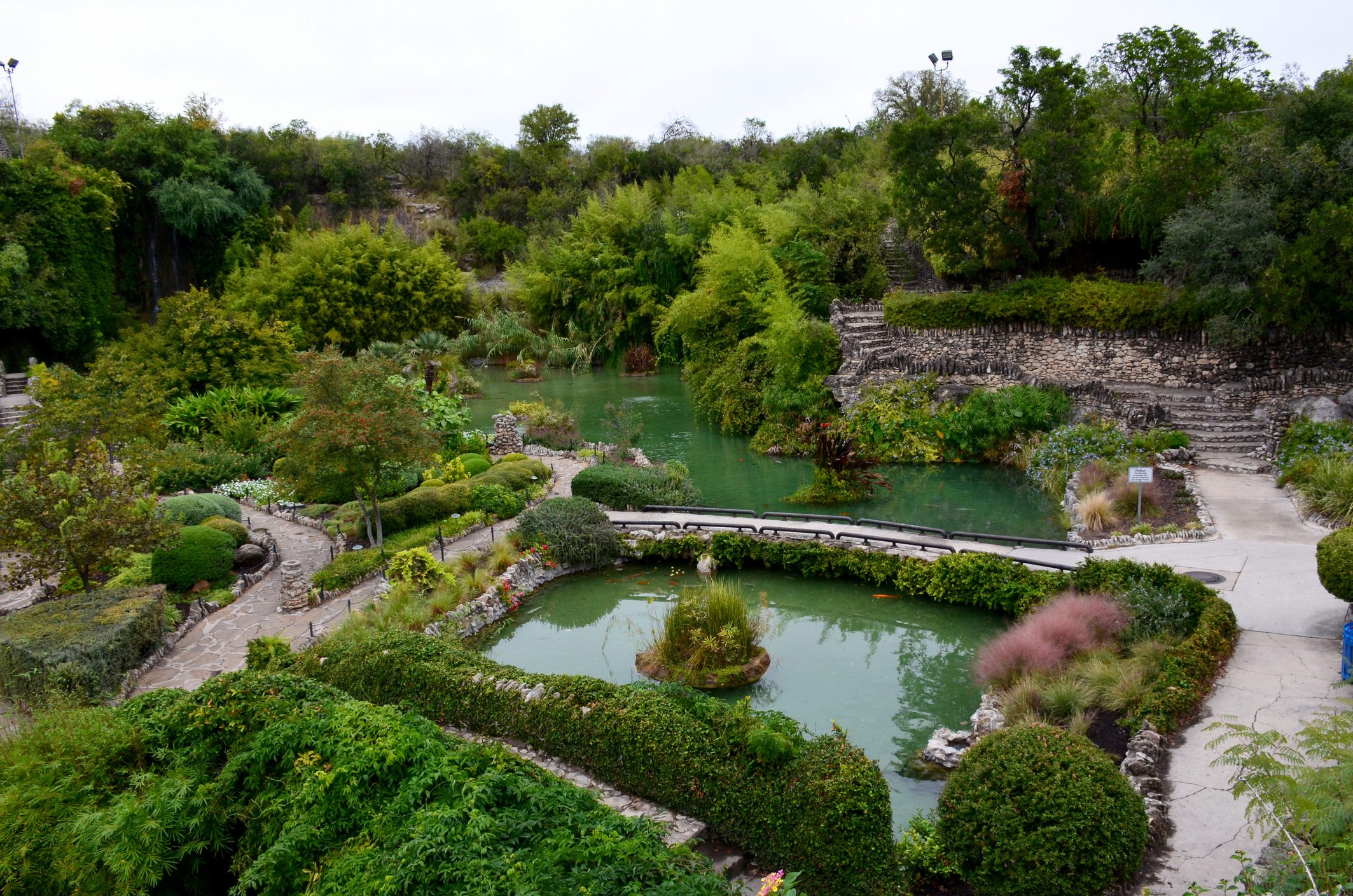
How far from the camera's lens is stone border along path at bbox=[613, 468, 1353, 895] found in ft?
20.1

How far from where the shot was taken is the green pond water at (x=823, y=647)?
348 inches

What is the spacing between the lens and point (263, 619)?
11.6 m

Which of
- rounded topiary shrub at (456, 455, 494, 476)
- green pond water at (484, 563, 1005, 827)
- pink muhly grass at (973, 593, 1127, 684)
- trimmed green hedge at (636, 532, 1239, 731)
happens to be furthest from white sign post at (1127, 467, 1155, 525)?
rounded topiary shrub at (456, 455, 494, 476)

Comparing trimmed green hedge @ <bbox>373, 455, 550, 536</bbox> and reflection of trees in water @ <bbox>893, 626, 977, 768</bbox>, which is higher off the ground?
trimmed green hedge @ <bbox>373, 455, 550, 536</bbox>

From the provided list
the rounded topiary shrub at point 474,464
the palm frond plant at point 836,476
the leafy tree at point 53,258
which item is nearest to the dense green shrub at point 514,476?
the rounded topiary shrub at point 474,464

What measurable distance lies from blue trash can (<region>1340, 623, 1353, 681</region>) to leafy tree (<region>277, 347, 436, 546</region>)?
11466mm

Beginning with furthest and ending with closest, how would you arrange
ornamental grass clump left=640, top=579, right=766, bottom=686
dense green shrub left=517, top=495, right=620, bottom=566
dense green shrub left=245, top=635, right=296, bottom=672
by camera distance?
1. dense green shrub left=517, top=495, right=620, bottom=566
2. ornamental grass clump left=640, top=579, right=766, bottom=686
3. dense green shrub left=245, top=635, right=296, bottom=672

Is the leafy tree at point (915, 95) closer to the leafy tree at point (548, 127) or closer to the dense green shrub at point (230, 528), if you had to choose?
the leafy tree at point (548, 127)

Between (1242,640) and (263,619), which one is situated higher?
(1242,640)

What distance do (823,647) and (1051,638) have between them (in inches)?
106

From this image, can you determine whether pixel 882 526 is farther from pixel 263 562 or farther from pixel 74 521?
pixel 74 521

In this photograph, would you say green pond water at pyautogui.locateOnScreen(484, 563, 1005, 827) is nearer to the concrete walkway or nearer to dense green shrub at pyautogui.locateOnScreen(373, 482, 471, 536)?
the concrete walkway

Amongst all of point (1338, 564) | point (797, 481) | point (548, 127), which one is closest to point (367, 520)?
point (797, 481)

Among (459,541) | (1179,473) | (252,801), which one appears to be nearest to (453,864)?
(252,801)
